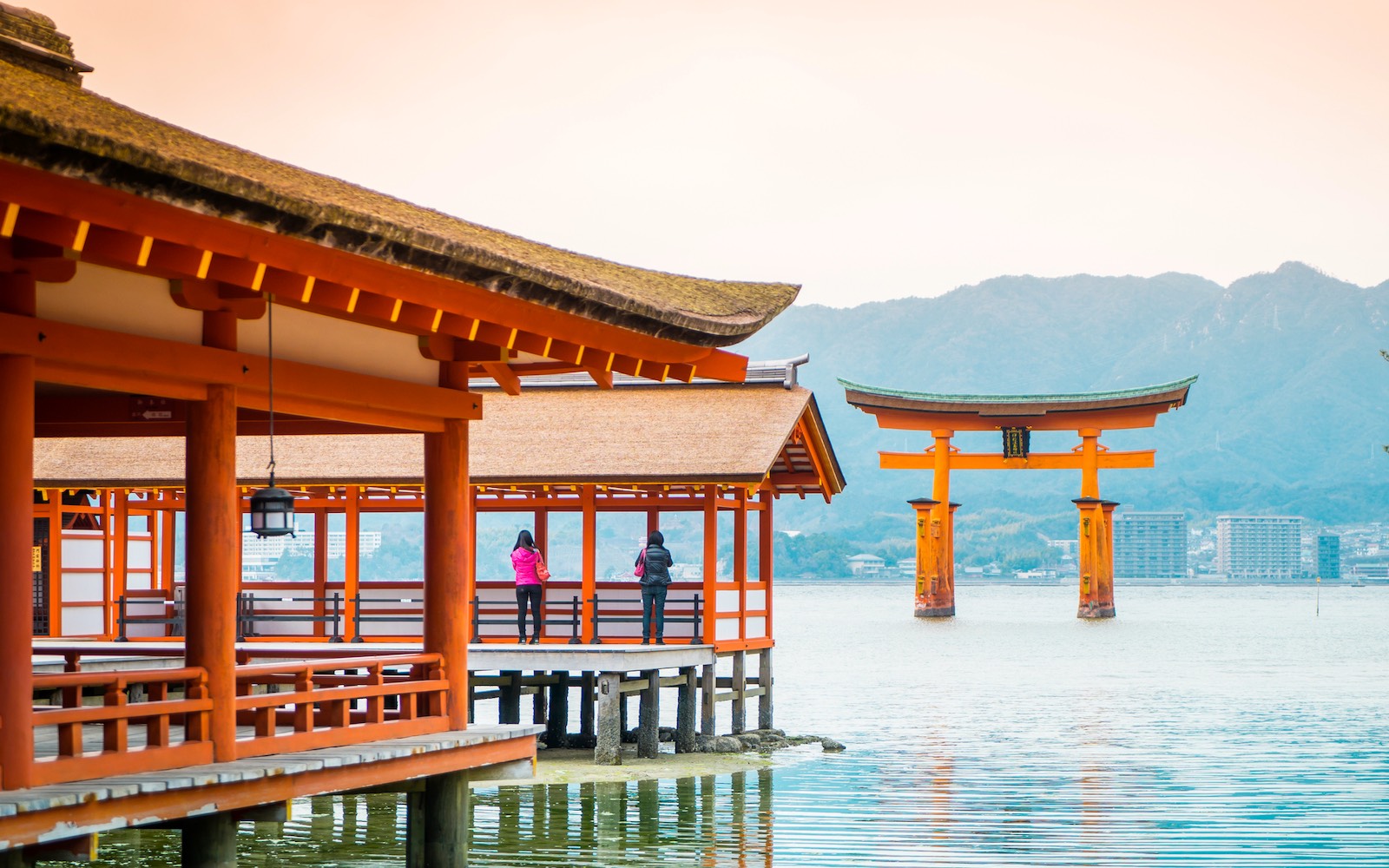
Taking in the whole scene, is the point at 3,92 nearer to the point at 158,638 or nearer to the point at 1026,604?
the point at 158,638

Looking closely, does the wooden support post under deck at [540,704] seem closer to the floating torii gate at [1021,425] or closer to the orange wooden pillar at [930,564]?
the floating torii gate at [1021,425]

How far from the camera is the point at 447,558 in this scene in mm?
10672

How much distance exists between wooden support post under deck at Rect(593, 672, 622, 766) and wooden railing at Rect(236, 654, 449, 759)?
7.28 metres

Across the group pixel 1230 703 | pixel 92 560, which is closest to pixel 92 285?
pixel 92 560

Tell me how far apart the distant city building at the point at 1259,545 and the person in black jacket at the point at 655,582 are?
159m

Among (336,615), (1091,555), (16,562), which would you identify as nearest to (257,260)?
(16,562)

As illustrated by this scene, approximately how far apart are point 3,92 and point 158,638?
1579 centimetres

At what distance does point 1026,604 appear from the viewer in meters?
102

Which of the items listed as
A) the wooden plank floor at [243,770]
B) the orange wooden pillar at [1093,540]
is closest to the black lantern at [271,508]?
the wooden plank floor at [243,770]

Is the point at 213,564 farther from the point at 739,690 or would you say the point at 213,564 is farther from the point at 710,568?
the point at 739,690

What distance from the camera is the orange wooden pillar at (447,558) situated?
10688 mm

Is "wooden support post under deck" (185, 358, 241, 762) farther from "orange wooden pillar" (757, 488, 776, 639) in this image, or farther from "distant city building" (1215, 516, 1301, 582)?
"distant city building" (1215, 516, 1301, 582)

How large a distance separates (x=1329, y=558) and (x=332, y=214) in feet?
559

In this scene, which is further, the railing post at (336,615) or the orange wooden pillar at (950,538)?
the orange wooden pillar at (950,538)
